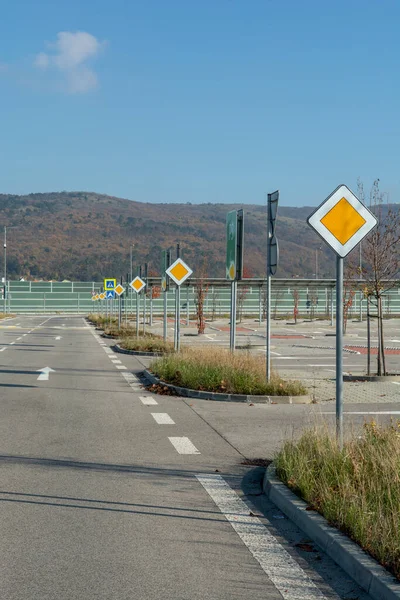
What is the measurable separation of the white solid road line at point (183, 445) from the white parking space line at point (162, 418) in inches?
59.7

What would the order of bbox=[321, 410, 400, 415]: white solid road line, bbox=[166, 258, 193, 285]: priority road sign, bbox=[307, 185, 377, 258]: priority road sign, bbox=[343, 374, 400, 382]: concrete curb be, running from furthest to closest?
1. bbox=[166, 258, 193, 285]: priority road sign
2. bbox=[343, 374, 400, 382]: concrete curb
3. bbox=[321, 410, 400, 415]: white solid road line
4. bbox=[307, 185, 377, 258]: priority road sign

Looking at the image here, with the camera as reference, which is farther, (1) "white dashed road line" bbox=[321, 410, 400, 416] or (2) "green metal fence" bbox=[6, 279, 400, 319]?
(2) "green metal fence" bbox=[6, 279, 400, 319]

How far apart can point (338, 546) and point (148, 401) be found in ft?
32.0

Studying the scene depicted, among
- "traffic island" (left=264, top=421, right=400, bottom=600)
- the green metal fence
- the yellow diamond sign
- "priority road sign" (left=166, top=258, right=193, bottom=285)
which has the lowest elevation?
the green metal fence

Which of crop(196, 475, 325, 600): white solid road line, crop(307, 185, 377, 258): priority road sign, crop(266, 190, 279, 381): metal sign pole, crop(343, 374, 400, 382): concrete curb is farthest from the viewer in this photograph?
crop(343, 374, 400, 382): concrete curb

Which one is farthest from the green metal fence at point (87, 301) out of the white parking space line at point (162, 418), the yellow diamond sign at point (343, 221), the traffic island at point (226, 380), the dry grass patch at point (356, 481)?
the dry grass patch at point (356, 481)

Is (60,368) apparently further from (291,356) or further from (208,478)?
(208,478)

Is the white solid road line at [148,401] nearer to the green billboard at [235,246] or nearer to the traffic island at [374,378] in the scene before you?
the green billboard at [235,246]

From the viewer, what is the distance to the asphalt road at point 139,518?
5.39m

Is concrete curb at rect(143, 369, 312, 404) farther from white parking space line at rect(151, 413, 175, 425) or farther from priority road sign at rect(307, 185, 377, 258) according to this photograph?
priority road sign at rect(307, 185, 377, 258)

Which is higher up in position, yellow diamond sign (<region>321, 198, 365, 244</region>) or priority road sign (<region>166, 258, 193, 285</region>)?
yellow diamond sign (<region>321, 198, 365, 244</region>)

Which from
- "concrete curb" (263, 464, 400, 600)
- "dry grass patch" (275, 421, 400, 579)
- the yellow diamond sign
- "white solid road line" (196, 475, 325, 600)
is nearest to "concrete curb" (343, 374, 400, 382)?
"dry grass patch" (275, 421, 400, 579)

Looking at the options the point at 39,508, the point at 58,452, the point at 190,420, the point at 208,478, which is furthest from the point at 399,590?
the point at 190,420

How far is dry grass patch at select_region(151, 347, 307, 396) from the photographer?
1626 centimetres
